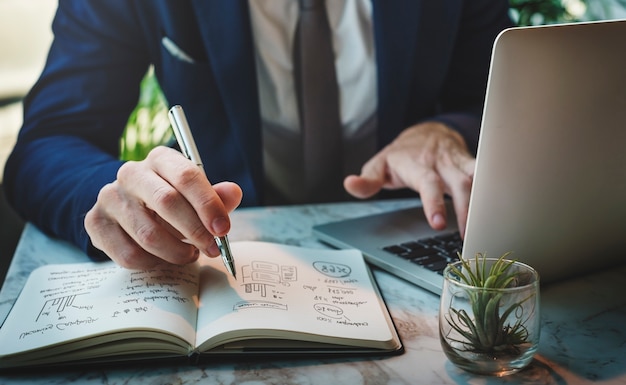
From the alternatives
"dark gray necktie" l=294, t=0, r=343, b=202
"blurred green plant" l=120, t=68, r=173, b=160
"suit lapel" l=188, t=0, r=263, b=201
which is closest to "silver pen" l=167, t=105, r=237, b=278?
"suit lapel" l=188, t=0, r=263, b=201

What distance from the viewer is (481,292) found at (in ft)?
2.09

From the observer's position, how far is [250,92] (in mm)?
1437

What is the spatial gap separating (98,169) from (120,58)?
482 mm

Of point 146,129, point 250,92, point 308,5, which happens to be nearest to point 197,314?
point 250,92

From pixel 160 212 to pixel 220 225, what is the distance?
2.9 inches

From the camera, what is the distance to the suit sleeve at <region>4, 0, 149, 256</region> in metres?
1.13

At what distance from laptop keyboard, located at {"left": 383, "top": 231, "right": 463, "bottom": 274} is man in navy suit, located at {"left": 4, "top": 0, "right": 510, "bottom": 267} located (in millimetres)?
31

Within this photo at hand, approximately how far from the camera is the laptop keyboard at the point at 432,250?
2.98 ft

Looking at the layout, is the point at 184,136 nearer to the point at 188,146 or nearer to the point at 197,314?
the point at 188,146

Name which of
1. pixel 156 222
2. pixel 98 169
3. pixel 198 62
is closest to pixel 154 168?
pixel 156 222

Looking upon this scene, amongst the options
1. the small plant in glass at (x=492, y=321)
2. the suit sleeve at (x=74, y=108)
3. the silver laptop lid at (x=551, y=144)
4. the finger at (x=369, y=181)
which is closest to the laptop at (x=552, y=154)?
the silver laptop lid at (x=551, y=144)

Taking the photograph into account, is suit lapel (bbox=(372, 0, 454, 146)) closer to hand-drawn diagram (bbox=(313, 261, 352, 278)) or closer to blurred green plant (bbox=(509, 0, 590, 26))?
blurred green plant (bbox=(509, 0, 590, 26))

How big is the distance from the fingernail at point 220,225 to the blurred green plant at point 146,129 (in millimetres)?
1241

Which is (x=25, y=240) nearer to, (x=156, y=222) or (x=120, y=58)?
(x=156, y=222)
